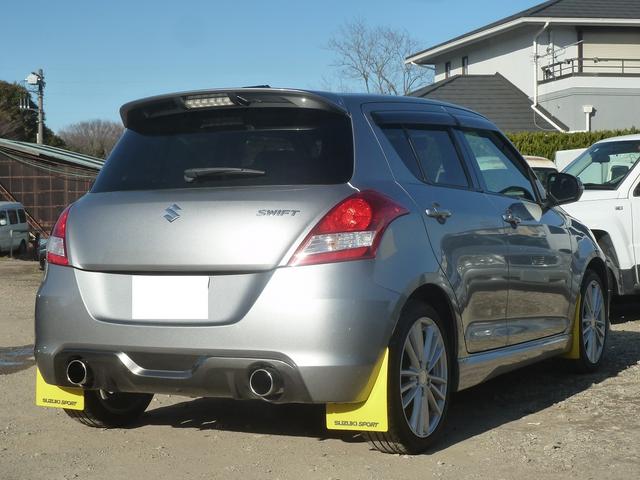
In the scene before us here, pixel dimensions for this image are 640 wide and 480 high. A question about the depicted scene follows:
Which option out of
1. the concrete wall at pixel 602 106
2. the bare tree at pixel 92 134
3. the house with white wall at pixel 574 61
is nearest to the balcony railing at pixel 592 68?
the house with white wall at pixel 574 61

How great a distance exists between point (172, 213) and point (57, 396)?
120cm

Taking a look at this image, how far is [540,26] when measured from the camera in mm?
39188

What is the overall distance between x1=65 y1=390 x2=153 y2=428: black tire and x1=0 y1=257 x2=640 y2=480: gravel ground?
65mm

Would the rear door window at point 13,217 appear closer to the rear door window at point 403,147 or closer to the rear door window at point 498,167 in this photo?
the rear door window at point 498,167

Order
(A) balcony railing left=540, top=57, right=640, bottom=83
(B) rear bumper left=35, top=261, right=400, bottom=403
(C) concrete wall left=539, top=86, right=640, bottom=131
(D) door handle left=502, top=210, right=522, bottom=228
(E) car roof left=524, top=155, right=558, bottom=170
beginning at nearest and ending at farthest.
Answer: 1. (B) rear bumper left=35, top=261, right=400, bottom=403
2. (D) door handle left=502, top=210, right=522, bottom=228
3. (E) car roof left=524, top=155, right=558, bottom=170
4. (A) balcony railing left=540, top=57, right=640, bottom=83
5. (C) concrete wall left=539, top=86, right=640, bottom=131

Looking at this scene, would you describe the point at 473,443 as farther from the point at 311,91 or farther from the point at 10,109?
the point at 10,109

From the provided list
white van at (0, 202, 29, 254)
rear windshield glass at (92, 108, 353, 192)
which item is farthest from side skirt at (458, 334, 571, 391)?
white van at (0, 202, 29, 254)

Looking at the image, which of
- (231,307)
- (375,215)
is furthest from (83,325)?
(375,215)

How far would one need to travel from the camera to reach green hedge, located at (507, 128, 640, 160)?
3141 cm

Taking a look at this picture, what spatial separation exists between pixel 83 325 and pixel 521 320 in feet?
8.36

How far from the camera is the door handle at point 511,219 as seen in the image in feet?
20.0

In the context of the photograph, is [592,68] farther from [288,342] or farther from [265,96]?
[288,342]

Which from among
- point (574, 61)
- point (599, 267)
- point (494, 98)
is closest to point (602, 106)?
point (574, 61)

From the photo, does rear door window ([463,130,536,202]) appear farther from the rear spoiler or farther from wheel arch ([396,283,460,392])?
the rear spoiler
